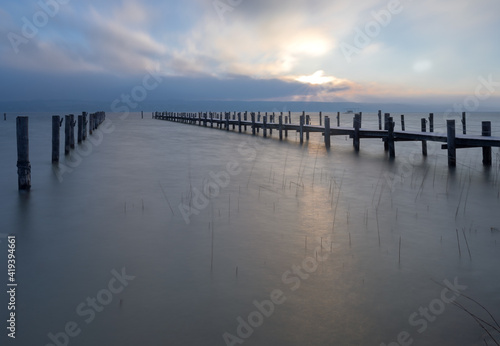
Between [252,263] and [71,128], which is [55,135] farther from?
[252,263]

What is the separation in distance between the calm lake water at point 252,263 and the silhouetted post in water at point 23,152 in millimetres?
298

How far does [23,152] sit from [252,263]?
6.87m

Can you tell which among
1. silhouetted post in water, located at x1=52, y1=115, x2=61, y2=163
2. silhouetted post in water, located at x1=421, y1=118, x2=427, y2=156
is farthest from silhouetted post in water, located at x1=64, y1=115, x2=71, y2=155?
silhouetted post in water, located at x1=421, y1=118, x2=427, y2=156

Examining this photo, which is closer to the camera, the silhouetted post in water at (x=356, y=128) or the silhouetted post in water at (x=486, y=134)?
the silhouetted post in water at (x=486, y=134)

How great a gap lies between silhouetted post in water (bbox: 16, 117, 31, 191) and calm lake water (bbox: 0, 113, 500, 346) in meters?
0.30

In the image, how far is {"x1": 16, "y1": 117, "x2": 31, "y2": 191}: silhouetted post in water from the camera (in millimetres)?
9094

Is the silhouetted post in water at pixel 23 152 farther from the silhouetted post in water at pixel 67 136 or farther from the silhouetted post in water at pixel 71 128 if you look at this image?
the silhouetted post in water at pixel 67 136

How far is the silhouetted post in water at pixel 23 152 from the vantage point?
909 cm

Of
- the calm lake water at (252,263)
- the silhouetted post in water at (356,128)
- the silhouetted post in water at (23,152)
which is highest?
the silhouetted post in water at (356,128)

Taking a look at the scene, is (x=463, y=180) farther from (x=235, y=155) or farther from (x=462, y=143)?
(x=235, y=155)

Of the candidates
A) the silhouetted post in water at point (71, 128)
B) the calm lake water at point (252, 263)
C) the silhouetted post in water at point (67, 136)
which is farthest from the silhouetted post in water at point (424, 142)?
the silhouetted post in water at point (67, 136)

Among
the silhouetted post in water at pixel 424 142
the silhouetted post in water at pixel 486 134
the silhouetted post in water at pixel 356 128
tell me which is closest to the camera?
the silhouetted post in water at pixel 486 134

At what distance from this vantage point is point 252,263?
15.6 feet

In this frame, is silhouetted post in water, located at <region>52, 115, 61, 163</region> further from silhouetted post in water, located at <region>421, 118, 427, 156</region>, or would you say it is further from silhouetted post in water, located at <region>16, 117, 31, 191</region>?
silhouetted post in water, located at <region>421, 118, 427, 156</region>
